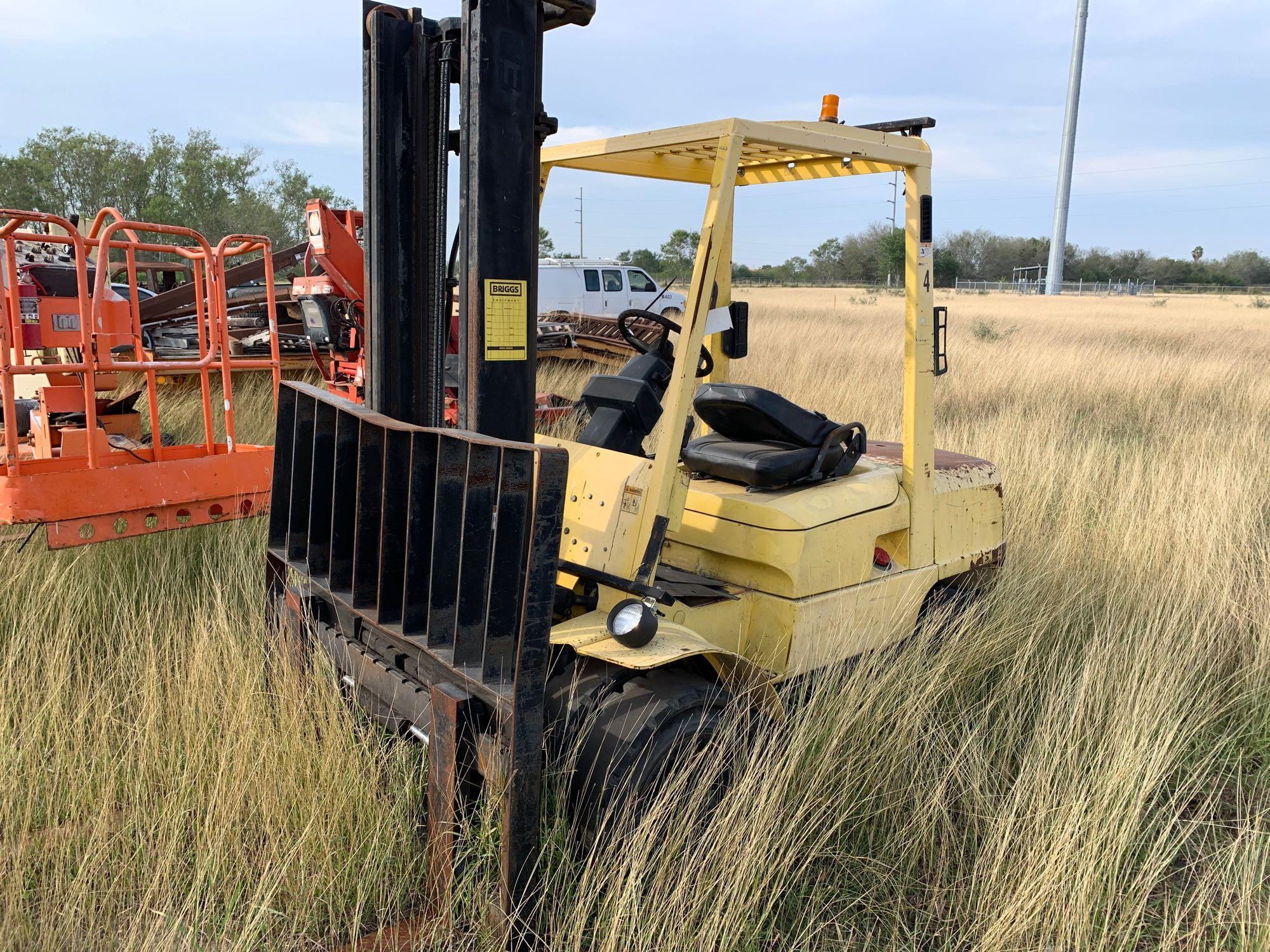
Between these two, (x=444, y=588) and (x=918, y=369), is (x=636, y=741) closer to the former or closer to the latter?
(x=444, y=588)

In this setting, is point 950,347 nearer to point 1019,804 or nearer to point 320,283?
point 320,283

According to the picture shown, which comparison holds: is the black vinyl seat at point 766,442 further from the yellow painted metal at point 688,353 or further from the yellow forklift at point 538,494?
the yellow painted metal at point 688,353

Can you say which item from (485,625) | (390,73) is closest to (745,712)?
(485,625)

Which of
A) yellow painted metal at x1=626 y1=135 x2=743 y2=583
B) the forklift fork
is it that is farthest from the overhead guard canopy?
the forklift fork

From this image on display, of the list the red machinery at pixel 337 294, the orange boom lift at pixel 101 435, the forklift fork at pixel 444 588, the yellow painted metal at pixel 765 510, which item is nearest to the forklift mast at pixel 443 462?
the forklift fork at pixel 444 588

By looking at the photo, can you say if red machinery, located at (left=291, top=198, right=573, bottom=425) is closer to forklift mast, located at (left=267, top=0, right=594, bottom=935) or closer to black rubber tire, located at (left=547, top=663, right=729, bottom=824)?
forklift mast, located at (left=267, top=0, right=594, bottom=935)

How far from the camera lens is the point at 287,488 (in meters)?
3.67

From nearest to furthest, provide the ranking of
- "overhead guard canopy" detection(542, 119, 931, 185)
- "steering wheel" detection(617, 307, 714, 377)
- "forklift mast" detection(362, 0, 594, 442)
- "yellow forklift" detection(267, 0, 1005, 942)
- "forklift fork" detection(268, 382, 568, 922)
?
Result: "forklift fork" detection(268, 382, 568, 922) < "yellow forklift" detection(267, 0, 1005, 942) < "forklift mast" detection(362, 0, 594, 442) < "overhead guard canopy" detection(542, 119, 931, 185) < "steering wheel" detection(617, 307, 714, 377)

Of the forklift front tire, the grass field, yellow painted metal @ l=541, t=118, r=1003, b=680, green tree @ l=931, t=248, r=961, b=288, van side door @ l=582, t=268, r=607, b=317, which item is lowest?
the grass field

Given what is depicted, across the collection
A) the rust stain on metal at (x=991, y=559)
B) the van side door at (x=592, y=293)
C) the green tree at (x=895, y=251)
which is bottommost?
the rust stain on metal at (x=991, y=559)

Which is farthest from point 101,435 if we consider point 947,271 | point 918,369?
point 947,271

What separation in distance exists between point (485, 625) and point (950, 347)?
15737mm

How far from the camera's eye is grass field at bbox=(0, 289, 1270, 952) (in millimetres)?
2711

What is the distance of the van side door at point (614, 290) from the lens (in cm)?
2002
